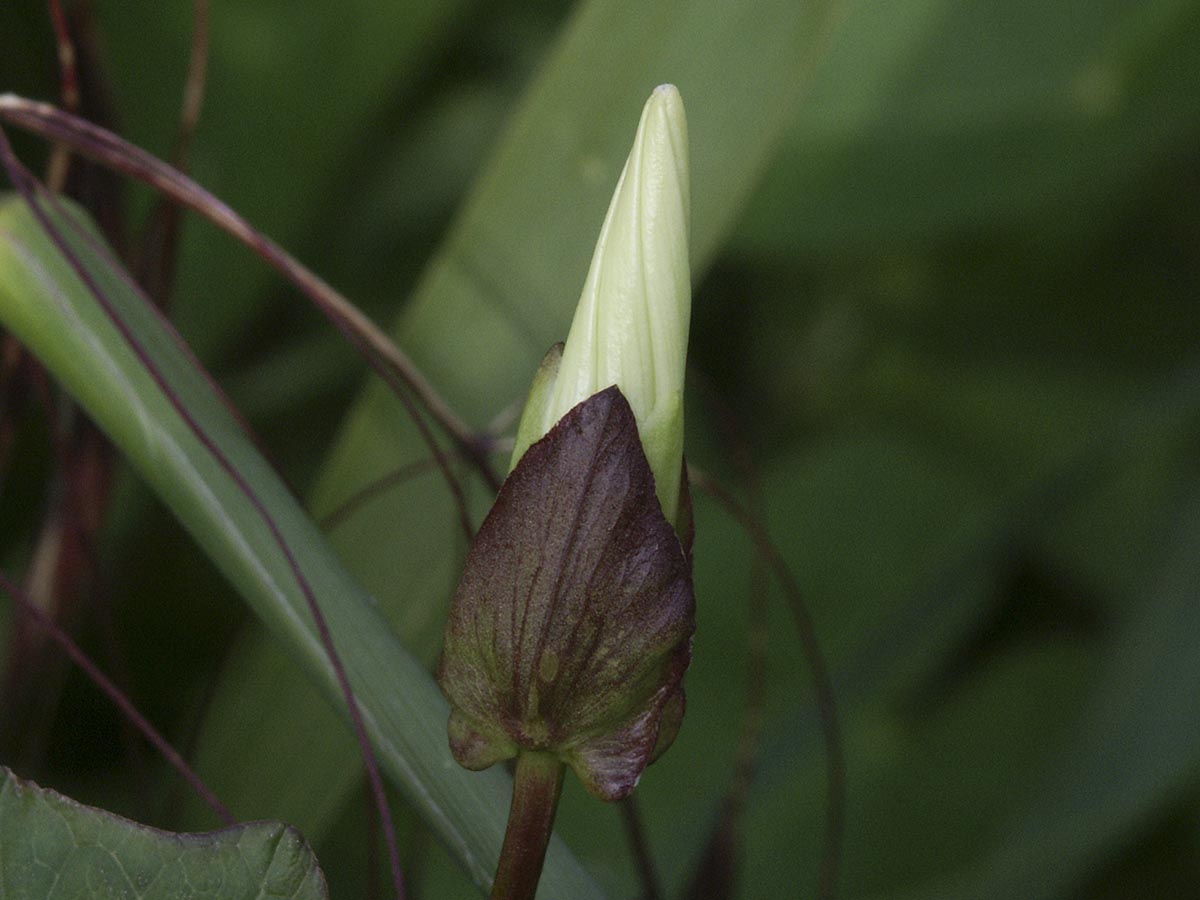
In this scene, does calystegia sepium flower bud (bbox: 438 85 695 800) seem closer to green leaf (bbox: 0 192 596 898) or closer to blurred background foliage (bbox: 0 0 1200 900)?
green leaf (bbox: 0 192 596 898)

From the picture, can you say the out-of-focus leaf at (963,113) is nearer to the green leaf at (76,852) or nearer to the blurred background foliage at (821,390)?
the blurred background foliage at (821,390)

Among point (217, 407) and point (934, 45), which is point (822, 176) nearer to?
point (934, 45)

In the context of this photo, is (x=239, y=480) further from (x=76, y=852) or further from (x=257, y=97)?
(x=257, y=97)

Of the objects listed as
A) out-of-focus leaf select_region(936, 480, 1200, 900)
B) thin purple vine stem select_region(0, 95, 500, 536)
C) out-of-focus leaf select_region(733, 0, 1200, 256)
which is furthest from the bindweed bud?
out-of-focus leaf select_region(733, 0, 1200, 256)

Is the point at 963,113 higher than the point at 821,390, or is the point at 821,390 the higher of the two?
the point at 963,113

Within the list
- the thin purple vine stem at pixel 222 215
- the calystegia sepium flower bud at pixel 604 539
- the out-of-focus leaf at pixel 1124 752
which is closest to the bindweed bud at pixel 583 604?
the calystegia sepium flower bud at pixel 604 539

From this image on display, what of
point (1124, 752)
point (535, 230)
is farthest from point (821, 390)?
point (535, 230)

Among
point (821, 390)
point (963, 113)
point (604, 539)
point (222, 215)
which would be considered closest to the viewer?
point (604, 539)
